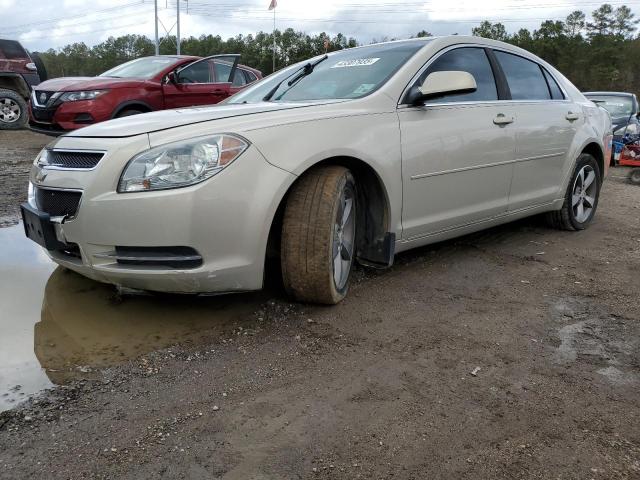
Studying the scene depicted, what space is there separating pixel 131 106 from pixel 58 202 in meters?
5.71

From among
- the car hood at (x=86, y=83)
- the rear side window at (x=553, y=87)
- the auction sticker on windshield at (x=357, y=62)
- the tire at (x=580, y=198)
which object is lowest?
the tire at (x=580, y=198)

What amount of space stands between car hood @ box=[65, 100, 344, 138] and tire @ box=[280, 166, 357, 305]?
450 mm

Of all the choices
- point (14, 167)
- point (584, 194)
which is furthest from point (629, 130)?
point (14, 167)

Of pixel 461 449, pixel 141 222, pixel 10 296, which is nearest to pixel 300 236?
pixel 141 222

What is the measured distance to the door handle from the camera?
4.02 metres

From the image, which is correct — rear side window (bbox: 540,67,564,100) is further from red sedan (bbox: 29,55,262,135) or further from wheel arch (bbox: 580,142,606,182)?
red sedan (bbox: 29,55,262,135)

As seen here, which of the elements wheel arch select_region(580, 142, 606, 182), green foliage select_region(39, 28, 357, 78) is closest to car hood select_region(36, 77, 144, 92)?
wheel arch select_region(580, 142, 606, 182)

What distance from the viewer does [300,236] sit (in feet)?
9.75

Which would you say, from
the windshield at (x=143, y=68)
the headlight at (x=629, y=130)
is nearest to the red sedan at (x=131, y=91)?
the windshield at (x=143, y=68)

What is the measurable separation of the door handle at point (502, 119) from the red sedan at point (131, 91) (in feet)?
14.4

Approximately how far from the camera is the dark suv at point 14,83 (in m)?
11.8

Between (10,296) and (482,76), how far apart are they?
133 inches

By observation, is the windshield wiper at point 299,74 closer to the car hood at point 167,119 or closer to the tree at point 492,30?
the car hood at point 167,119

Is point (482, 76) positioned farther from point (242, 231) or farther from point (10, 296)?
point (10, 296)
